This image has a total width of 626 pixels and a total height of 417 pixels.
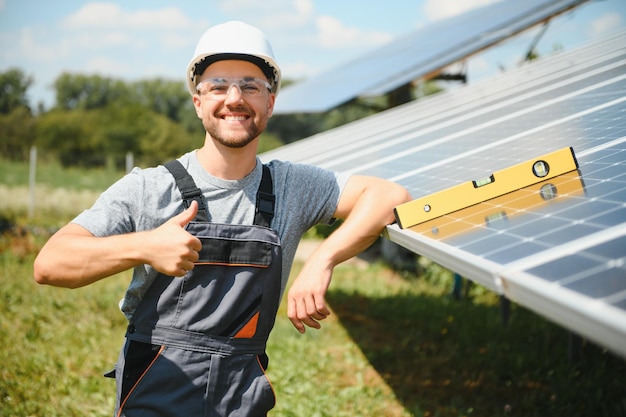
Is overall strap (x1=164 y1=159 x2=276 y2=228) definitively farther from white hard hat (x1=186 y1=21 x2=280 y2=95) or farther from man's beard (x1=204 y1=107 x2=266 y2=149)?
white hard hat (x1=186 y1=21 x2=280 y2=95)

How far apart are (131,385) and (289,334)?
373 cm

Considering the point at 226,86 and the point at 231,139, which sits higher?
the point at 226,86

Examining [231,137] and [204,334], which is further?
[231,137]

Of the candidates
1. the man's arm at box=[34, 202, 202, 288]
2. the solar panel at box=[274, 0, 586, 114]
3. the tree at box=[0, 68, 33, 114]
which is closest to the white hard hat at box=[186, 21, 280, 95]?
the man's arm at box=[34, 202, 202, 288]

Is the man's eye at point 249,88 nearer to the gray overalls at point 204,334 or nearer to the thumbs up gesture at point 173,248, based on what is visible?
the gray overalls at point 204,334

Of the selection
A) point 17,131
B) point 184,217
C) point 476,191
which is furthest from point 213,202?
point 17,131

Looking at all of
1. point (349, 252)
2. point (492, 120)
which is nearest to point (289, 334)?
point (492, 120)

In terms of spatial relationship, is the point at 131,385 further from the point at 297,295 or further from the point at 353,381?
the point at 353,381

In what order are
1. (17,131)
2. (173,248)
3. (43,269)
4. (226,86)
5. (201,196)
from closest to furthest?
(173,248), (43,269), (201,196), (226,86), (17,131)

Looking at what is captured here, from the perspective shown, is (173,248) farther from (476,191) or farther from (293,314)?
(476,191)

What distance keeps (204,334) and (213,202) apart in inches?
20.8

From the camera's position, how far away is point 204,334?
214cm

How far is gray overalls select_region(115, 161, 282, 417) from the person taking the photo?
6.88 feet

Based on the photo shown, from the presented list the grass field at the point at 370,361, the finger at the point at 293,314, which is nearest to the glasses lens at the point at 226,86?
the finger at the point at 293,314
